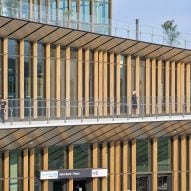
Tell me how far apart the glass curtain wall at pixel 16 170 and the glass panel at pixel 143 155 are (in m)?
8.57

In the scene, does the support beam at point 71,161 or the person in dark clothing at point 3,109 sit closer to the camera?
the person in dark clothing at point 3,109

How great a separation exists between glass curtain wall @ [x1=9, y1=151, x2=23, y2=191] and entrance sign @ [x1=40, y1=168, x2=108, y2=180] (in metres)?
1.23

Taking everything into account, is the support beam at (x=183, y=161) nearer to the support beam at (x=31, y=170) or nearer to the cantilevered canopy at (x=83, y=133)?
the cantilevered canopy at (x=83, y=133)

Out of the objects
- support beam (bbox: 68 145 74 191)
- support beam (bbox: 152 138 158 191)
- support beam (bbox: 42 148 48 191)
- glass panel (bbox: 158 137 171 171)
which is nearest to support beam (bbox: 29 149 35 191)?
support beam (bbox: 42 148 48 191)

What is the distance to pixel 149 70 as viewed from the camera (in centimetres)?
4338

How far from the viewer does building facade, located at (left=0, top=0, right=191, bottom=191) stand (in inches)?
1335

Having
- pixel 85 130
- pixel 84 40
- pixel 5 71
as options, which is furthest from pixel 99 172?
pixel 5 71

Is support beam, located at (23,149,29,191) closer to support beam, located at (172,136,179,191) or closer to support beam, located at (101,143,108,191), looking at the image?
support beam, located at (101,143,108,191)

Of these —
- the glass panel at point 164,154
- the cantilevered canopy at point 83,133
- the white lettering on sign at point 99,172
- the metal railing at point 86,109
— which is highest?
the metal railing at point 86,109

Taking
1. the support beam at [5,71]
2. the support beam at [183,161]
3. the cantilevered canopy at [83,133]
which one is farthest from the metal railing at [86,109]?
the support beam at [183,161]

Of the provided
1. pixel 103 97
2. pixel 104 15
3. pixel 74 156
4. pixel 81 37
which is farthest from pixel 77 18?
pixel 104 15

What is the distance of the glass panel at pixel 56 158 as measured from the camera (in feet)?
125

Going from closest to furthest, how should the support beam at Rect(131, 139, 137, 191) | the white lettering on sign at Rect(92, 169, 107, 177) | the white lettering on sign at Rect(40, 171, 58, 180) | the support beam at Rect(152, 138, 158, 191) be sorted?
the white lettering on sign at Rect(40, 171, 58, 180), the white lettering on sign at Rect(92, 169, 107, 177), the support beam at Rect(131, 139, 137, 191), the support beam at Rect(152, 138, 158, 191)

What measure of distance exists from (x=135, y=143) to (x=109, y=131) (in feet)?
16.2
